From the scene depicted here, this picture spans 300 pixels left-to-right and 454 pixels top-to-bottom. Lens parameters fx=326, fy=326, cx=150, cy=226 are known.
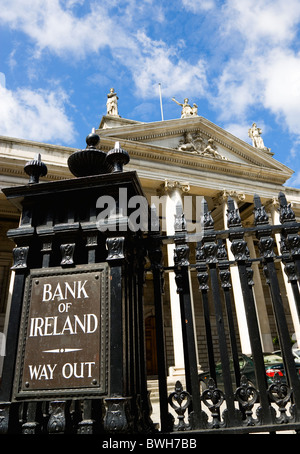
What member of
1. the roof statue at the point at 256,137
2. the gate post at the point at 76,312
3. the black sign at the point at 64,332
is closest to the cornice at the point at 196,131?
the roof statue at the point at 256,137

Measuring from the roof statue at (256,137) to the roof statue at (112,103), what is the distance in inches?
403

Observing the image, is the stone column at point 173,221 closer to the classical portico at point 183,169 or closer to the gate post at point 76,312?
the classical portico at point 183,169

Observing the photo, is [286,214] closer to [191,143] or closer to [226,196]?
[226,196]

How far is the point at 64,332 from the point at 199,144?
61.5 ft

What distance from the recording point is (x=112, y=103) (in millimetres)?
19969

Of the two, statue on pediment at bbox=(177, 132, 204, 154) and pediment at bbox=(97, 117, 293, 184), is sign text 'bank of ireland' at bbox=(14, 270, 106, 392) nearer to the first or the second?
pediment at bbox=(97, 117, 293, 184)

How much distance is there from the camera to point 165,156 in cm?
1794

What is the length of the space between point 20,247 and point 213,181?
56.3 ft

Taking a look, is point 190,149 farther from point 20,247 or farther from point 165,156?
point 20,247

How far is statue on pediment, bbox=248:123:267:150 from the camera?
23130mm

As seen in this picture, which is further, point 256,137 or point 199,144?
point 256,137

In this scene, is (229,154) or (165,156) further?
(229,154)

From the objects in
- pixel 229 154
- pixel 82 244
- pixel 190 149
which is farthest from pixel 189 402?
pixel 229 154

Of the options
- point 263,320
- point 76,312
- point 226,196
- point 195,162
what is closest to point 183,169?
point 195,162
